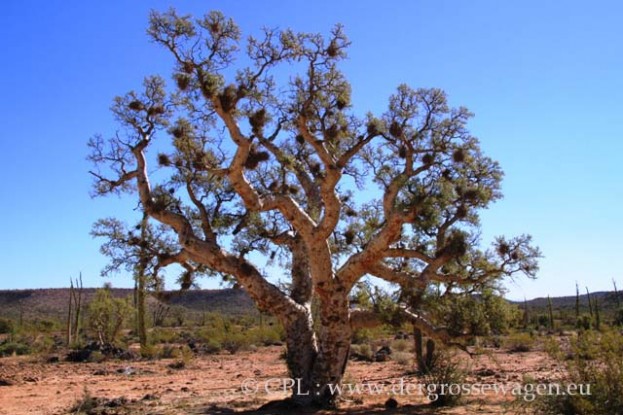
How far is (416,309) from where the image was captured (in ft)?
40.0

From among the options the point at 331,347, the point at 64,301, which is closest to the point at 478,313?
the point at 331,347

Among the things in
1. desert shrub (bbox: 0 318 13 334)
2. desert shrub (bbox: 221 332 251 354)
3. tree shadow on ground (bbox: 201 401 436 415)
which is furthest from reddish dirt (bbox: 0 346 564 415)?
desert shrub (bbox: 0 318 13 334)

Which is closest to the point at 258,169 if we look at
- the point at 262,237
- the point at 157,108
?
the point at 262,237

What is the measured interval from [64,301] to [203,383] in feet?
215

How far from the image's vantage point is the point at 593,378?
9156mm

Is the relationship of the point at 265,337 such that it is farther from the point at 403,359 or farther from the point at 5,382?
the point at 5,382

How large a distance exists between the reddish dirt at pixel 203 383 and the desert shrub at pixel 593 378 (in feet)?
2.70

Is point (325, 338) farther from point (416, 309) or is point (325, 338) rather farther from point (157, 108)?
point (157, 108)

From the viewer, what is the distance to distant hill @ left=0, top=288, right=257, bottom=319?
72.9m

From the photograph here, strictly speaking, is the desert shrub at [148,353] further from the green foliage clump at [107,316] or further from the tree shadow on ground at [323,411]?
the tree shadow on ground at [323,411]

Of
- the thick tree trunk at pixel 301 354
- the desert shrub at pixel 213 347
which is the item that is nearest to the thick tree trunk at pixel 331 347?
the thick tree trunk at pixel 301 354

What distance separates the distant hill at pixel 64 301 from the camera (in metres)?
72.9

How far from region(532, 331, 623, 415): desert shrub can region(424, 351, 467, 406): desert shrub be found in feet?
9.86

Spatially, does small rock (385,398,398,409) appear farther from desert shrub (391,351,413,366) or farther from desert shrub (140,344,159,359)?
desert shrub (140,344,159,359)
